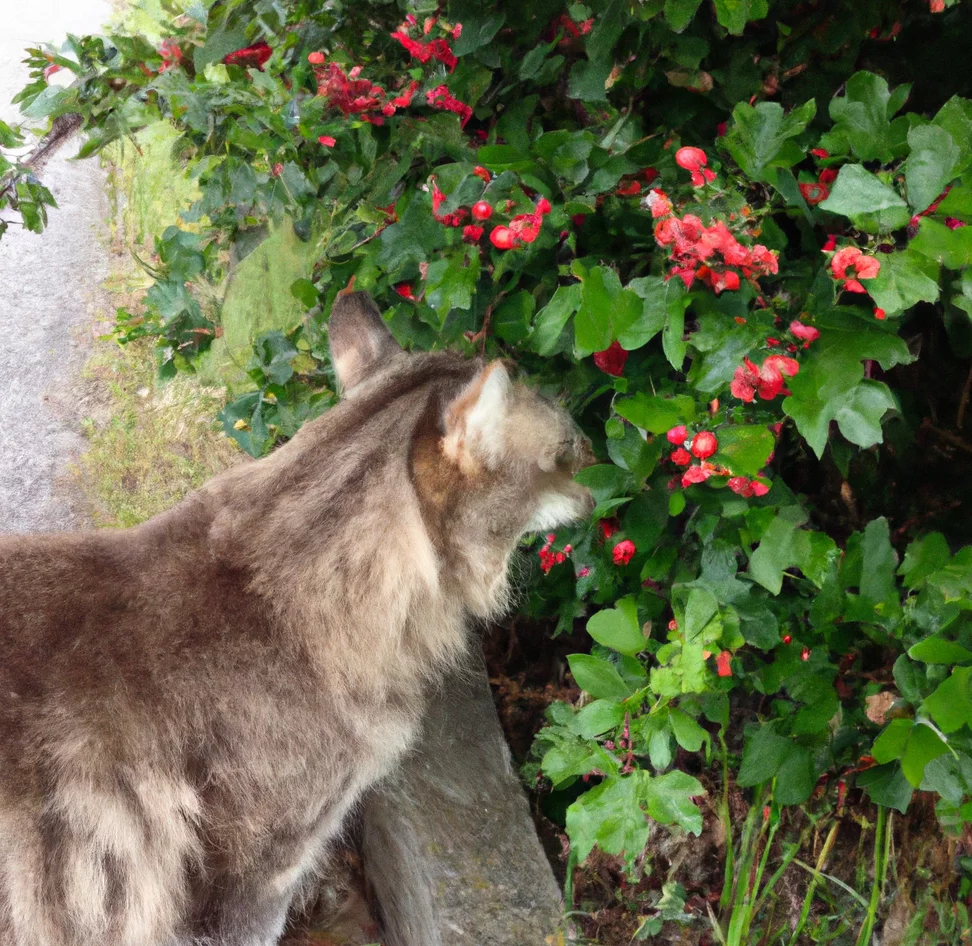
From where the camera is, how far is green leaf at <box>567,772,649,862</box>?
167 cm

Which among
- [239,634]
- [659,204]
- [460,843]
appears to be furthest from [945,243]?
[460,843]

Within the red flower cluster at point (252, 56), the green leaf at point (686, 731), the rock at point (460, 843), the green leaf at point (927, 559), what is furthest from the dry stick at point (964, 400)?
the red flower cluster at point (252, 56)

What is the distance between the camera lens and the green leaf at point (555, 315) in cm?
162

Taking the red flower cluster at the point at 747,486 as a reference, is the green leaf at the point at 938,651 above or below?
below

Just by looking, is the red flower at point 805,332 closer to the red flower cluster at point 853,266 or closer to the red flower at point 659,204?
the red flower cluster at point 853,266

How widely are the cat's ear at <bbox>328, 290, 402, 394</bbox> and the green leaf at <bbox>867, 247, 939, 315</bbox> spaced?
1.41m

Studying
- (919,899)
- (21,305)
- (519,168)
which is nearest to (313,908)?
(919,899)

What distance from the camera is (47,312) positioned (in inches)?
221

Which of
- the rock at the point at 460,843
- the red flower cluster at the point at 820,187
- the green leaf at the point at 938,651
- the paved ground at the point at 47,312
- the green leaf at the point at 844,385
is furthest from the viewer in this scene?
the paved ground at the point at 47,312

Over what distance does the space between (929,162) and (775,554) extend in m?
0.70

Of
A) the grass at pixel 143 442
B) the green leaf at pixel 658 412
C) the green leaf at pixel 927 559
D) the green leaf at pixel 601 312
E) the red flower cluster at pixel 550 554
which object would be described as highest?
the green leaf at pixel 601 312

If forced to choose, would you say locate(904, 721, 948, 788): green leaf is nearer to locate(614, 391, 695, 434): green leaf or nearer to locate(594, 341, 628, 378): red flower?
locate(614, 391, 695, 434): green leaf

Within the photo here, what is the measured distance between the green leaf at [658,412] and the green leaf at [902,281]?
372mm

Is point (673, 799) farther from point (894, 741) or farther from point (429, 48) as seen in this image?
point (429, 48)
